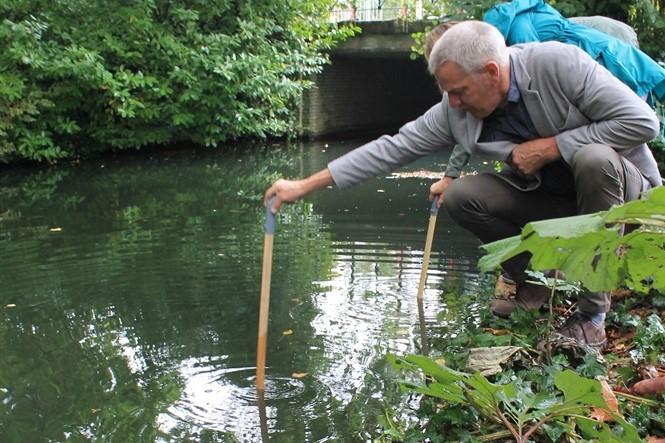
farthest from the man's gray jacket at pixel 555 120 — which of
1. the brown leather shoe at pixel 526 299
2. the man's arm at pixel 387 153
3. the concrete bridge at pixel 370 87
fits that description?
the concrete bridge at pixel 370 87

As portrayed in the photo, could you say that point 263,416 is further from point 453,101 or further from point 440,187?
point 440,187

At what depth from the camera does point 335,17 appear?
63.6 ft

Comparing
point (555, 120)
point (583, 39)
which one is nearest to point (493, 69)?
point (555, 120)

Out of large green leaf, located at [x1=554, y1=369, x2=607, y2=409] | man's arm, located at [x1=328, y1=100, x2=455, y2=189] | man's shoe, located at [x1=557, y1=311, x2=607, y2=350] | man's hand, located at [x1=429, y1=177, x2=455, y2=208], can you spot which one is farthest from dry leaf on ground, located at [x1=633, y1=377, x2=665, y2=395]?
man's hand, located at [x1=429, y1=177, x2=455, y2=208]

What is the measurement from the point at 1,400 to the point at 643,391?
2.43m

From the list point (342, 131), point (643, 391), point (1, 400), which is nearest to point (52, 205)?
point (1, 400)

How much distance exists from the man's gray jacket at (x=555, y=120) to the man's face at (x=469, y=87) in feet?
0.44

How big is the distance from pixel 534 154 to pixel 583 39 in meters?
0.62

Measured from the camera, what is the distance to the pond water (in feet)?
9.78

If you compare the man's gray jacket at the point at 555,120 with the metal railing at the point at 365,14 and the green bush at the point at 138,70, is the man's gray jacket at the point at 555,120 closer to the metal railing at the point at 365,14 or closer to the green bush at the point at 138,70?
the green bush at the point at 138,70

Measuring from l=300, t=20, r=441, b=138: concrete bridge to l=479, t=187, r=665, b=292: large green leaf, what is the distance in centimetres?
1410

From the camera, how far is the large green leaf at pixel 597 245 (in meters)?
1.34

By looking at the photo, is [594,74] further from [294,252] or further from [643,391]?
[294,252]

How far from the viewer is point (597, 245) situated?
4.66ft
